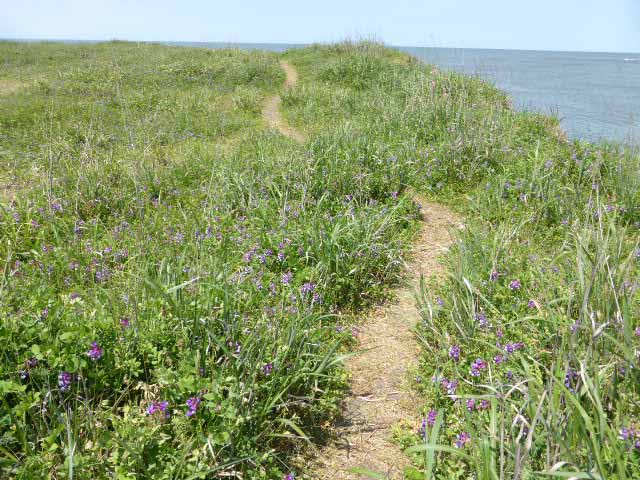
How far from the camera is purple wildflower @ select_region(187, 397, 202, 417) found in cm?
242

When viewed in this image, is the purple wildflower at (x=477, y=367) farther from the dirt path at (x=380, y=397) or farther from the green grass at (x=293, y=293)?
the dirt path at (x=380, y=397)

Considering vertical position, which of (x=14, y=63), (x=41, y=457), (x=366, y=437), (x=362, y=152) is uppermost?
(x=14, y=63)

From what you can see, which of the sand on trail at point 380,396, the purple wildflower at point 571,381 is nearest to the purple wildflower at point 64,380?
the sand on trail at point 380,396

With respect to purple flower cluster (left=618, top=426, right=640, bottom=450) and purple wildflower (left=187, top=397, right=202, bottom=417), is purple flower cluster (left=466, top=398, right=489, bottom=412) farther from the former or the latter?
purple wildflower (left=187, top=397, right=202, bottom=417)

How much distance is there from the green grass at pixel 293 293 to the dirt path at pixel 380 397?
0.47 feet

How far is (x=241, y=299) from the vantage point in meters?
3.47

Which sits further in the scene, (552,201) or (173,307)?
(552,201)

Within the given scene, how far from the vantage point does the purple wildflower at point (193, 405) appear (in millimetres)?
2415

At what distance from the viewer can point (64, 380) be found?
2473 millimetres

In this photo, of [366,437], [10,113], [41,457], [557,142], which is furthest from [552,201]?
[10,113]

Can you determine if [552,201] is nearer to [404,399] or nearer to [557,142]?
[557,142]

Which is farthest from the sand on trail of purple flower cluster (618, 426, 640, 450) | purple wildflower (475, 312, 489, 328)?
purple flower cluster (618, 426, 640, 450)

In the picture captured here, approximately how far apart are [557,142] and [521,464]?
A: 6.97 metres

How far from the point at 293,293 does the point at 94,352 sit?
165 cm
